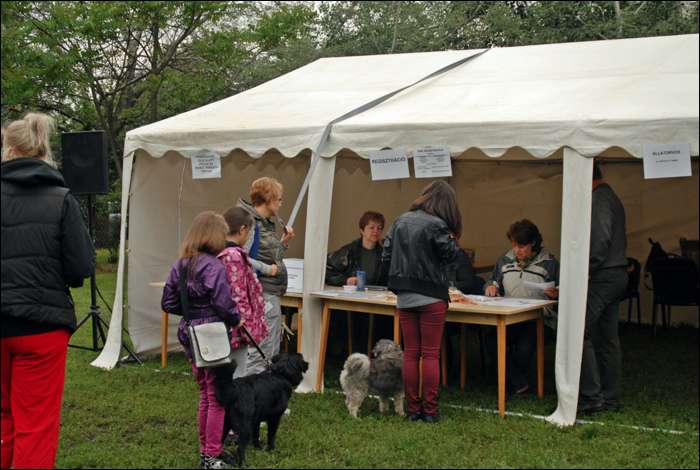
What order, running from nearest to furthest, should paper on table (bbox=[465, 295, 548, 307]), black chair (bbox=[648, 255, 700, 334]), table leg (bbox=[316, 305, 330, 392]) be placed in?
paper on table (bbox=[465, 295, 548, 307]) → table leg (bbox=[316, 305, 330, 392]) → black chair (bbox=[648, 255, 700, 334])

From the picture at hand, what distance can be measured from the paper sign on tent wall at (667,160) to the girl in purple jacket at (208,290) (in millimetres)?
2559

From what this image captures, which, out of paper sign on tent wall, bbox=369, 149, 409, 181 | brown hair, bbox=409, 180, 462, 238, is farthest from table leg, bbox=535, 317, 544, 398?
paper sign on tent wall, bbox=369, 149, 409, 181

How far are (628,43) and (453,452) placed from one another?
3.66 metres

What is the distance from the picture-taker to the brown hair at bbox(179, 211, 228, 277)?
440 cm

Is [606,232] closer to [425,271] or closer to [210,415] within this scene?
[425,271]

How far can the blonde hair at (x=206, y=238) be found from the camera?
14.4 feet

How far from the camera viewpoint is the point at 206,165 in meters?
7.03

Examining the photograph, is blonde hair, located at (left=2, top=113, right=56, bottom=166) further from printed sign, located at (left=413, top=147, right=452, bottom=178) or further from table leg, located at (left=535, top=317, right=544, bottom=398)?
table leg, located at (left=535, top=317, right=544, bottom=398)

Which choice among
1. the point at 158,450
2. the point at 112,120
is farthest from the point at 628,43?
the point at 112,120

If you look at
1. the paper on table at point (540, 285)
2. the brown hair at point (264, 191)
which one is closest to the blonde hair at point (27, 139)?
the brown hair at point (264, 191)

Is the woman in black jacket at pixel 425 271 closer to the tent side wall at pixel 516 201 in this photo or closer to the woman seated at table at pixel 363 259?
the woman seated at table at pixel 363 259

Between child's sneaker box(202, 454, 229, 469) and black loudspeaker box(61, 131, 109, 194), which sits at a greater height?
black loudspeaker box(61, 131, 109, 194)

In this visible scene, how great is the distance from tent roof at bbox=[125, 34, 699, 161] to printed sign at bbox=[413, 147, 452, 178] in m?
0.06

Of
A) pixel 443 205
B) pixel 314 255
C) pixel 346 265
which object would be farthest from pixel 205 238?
pixel 346 265
